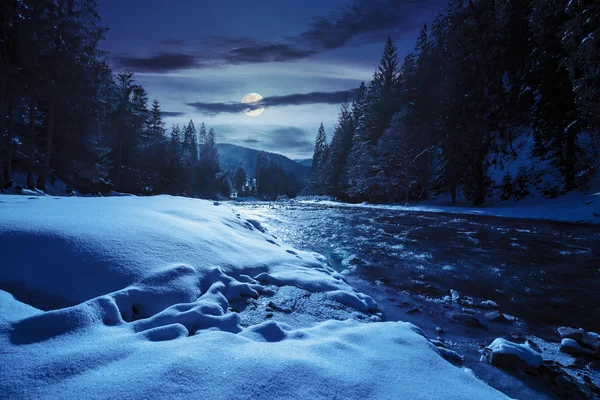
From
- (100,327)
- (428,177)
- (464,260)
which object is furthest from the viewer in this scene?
(428,177)

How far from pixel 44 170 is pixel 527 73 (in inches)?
1316

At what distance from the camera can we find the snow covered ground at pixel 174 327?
164cm

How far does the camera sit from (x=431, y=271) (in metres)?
6.92

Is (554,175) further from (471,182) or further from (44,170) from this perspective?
(44,170)

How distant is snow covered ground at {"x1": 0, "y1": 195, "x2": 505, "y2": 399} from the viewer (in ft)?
5.40

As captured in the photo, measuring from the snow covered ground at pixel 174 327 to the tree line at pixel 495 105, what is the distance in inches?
558

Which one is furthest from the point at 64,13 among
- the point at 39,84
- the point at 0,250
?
the point at 0,250

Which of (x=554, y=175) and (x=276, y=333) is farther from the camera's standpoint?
(x=554, y=175)

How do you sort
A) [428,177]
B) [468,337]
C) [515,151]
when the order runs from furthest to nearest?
[428,177] → [515,151] → [468,337]

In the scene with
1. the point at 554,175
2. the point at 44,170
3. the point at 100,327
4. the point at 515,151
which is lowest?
the point at 100,327

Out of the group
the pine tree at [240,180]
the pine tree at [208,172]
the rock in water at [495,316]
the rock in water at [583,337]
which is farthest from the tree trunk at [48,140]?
the pine tree at [240,180]

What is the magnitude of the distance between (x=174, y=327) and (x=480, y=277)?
6751 mm

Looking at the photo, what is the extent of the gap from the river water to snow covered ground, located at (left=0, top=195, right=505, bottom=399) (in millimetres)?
1217

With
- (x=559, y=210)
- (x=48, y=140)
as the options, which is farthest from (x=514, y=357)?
(x=48, y=140)
